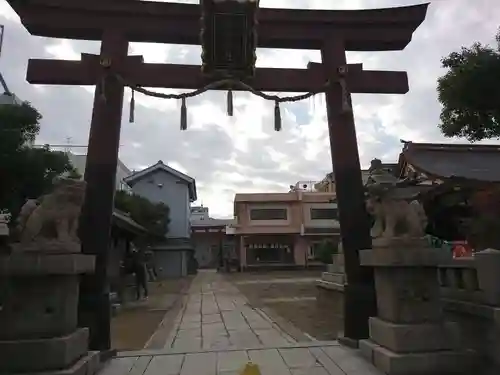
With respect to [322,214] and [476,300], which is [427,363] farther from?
[322,214]

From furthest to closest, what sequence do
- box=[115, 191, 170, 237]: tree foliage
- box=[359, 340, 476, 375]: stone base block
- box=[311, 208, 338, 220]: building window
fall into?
box=[311, 208, 338, 220]: building window
box=[115, 191, 170, 237]: tree foliage
box=[359, 340, 476, 375]: stone base block

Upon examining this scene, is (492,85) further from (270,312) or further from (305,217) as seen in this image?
(305,217)

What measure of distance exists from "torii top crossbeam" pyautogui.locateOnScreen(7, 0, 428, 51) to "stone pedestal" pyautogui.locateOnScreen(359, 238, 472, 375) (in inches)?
160

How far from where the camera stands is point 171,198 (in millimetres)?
38250

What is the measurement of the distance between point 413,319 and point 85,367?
13.3 feet

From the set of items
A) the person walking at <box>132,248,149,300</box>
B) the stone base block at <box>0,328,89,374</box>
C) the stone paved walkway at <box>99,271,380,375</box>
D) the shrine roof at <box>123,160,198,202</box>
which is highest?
the shrine roof at <box>123,160,198,202</box>

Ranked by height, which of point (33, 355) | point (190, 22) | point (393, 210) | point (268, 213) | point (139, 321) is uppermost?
point (268, 213)

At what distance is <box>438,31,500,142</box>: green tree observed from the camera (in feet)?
29.5

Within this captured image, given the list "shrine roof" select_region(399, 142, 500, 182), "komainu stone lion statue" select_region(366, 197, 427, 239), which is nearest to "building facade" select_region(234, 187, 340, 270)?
"shrine roof" select_region(399, 142, 500, 182)

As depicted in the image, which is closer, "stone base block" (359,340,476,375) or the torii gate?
"stone base block" (359,340,476,375)

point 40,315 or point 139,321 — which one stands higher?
point 40,315

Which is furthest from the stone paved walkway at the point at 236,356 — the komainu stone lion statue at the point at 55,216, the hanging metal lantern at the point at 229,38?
the hanging metal lantern at the point at 229,38

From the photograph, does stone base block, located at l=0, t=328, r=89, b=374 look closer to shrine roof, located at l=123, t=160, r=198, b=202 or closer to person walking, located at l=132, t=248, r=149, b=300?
person walking, located at l=132, t=248, r=149, b=300

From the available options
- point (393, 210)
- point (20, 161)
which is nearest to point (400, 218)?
point (393, 210)
